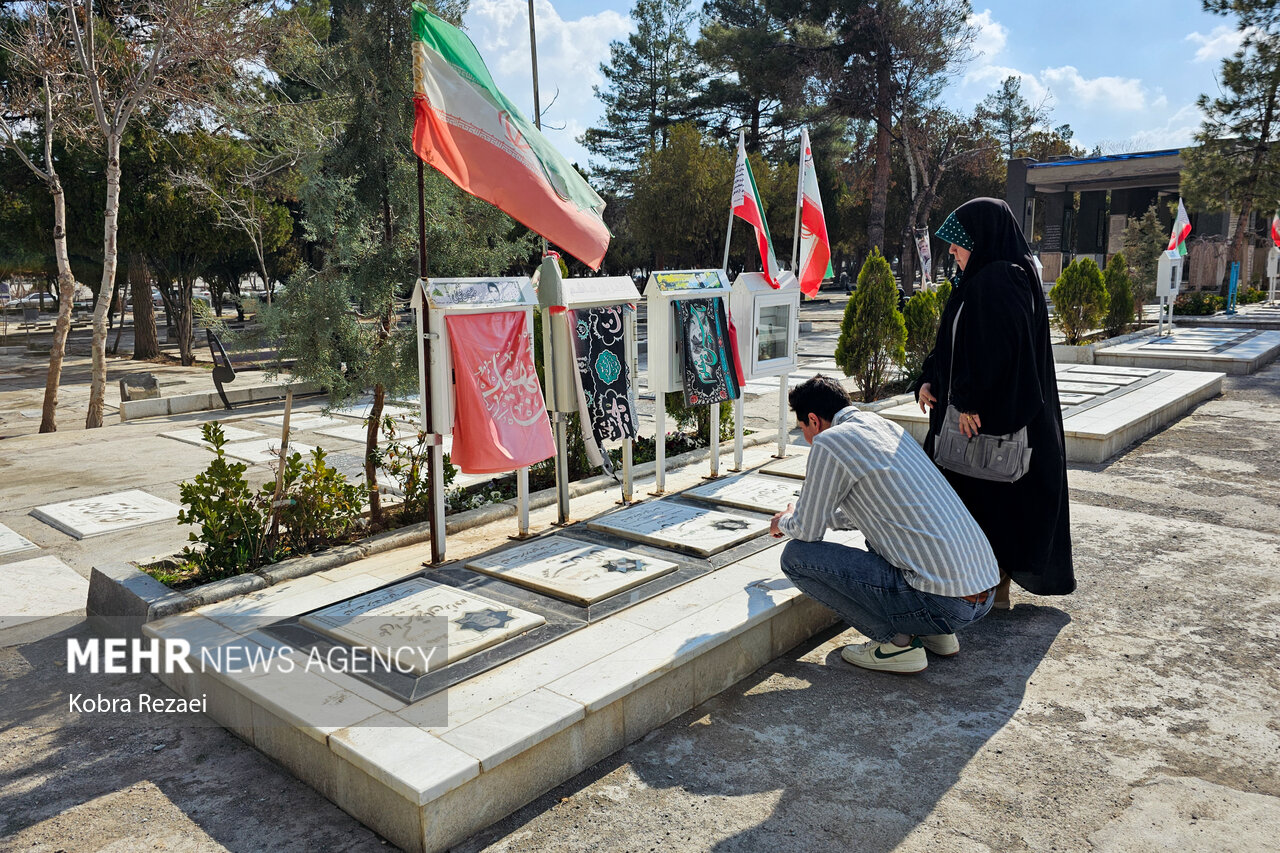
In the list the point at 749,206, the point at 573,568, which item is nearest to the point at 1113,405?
the point at 749,206

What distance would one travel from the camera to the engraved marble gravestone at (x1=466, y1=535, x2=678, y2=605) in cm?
438

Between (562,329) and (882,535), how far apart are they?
2.62 meters

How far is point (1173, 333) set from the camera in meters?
18.5

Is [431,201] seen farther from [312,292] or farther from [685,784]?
[685,784]

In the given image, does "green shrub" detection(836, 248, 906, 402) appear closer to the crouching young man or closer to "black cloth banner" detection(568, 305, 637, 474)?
"black cloth banner" detection(568, 305, 637, 474)

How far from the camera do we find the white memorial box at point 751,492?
19.3 feet

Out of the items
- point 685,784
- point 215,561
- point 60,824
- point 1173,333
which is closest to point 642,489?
point 215,561

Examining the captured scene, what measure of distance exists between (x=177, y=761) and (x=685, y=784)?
195 centimetres

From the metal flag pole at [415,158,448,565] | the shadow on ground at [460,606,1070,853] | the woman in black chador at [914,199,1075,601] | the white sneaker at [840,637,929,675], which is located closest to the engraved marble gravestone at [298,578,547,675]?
the metal flag pole at [415,158,448,565]

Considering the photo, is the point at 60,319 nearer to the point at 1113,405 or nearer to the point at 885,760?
the point at 885,760

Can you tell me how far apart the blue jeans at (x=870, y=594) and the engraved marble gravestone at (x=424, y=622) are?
1.21m

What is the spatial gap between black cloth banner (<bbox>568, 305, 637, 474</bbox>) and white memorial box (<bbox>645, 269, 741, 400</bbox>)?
39cm

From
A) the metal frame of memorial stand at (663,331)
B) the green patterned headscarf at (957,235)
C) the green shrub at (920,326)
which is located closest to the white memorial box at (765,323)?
the metal frame of memorial stand at (663,331)

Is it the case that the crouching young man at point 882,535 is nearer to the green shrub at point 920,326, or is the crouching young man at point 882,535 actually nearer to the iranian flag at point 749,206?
the iranian flag at point 749,206
